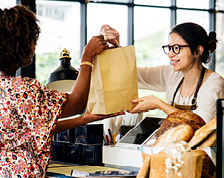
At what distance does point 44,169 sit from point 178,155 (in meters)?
0.57

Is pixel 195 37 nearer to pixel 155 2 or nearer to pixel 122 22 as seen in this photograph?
pixel 122 22

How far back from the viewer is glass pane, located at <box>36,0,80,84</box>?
14.8 ft

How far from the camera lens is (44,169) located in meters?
1.30

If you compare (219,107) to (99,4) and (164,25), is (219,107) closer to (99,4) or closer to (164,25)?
Answer: (99,4)

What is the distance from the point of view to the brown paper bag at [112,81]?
5.06 ft

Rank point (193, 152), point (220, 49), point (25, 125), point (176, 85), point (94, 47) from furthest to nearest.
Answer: point (220, 49)
point (176, 85)
point (94, 47)
point (25, 125)
point (193, 152)

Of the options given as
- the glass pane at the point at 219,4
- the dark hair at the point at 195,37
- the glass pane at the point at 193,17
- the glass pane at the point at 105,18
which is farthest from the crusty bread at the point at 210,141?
the glass pane at the point at 219,4

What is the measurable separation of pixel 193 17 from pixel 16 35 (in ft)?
15.8

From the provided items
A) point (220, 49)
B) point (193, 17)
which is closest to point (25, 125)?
point (193, 17)

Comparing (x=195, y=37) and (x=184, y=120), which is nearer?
(x=184, y=120)

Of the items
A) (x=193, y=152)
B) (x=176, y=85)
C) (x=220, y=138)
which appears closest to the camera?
(x=220, y=138)

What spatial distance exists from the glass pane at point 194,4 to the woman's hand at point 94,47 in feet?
13.8

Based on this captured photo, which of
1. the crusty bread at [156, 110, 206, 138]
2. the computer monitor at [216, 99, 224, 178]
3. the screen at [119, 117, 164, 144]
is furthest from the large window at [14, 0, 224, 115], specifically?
the computer monitor at [216, 99, 224, 178]

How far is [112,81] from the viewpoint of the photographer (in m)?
1.57
